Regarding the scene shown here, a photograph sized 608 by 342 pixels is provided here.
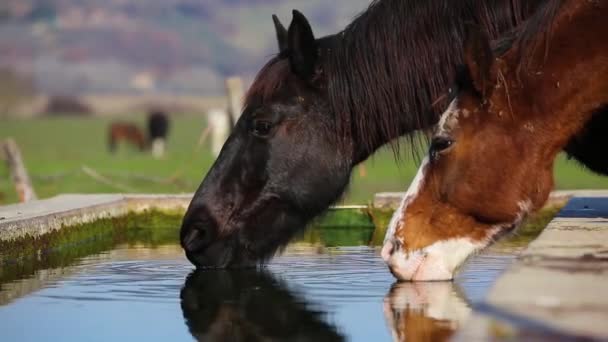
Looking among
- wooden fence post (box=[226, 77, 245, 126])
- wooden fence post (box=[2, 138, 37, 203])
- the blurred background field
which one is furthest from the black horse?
the blurred background field

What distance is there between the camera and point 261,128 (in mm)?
7098

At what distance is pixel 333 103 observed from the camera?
7.03 m

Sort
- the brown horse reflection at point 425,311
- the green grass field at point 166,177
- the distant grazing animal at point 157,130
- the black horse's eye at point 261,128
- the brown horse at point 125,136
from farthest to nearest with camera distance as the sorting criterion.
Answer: the brown horse at point 125,136
the distant grazing animal at point 157,130
the green grass field at point 166,177
the black horse's eye at point 261,128
the brown horse reflection at point 425,311

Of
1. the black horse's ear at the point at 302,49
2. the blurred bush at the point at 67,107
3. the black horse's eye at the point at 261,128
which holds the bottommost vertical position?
the black horse's eye at the point at 261,128

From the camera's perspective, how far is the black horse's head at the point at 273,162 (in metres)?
7.05

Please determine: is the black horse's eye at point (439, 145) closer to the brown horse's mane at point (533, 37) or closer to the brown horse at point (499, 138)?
the brown horse at point (499, 138)

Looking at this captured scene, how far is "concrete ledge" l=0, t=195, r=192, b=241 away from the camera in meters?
8.24

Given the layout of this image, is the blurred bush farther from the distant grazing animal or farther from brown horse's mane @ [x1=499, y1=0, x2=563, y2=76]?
brown horse's mane @ [x1=499, y1=0, x2=563, y2=76]

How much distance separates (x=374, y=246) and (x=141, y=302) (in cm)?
285

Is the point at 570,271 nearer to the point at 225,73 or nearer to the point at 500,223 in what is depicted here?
the point at 500,223

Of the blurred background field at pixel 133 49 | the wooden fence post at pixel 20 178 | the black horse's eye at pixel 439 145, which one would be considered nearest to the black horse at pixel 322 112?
the black horse's eye at pixel 439 145

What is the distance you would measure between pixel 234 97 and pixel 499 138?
9.24 meters

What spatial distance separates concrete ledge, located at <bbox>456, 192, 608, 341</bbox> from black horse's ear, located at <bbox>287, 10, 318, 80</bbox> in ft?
5.93

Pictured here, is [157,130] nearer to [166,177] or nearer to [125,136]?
[125,136]
